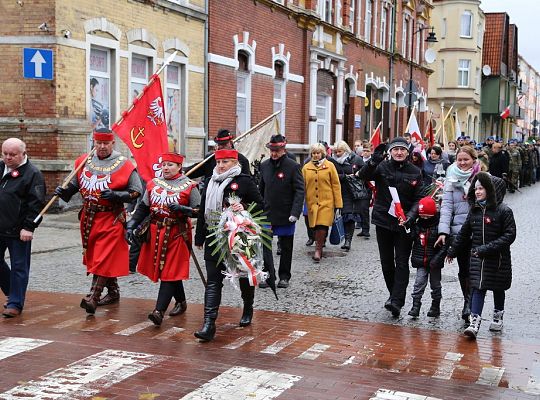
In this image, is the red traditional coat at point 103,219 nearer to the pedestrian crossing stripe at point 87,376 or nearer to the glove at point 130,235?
the glove at point 130,235

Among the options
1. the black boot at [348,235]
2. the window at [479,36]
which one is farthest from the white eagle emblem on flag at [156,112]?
the window at [479,36]

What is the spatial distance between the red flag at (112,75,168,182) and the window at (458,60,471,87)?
50.6 m

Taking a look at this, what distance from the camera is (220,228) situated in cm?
740

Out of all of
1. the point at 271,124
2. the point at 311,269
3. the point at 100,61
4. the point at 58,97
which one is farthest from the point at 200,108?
the point at 311,269

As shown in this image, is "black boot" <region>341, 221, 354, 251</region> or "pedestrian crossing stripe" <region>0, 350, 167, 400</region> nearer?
"pedestrian crossing stripe" <region>0, 350, 167, 400</region>

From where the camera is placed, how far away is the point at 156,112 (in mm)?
9555

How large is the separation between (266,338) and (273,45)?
1892 centimetres

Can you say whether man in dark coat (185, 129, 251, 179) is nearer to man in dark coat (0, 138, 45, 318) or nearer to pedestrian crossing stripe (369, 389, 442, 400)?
man in dark coat (0, 138, 45, 318)

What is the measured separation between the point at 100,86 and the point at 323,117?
14.3 metres

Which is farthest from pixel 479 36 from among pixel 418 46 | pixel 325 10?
pixel 325 10

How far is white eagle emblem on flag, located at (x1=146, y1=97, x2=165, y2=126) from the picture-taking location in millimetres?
9484

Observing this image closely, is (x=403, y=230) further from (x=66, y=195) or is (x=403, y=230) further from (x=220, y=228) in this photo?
(x=66, y=195)

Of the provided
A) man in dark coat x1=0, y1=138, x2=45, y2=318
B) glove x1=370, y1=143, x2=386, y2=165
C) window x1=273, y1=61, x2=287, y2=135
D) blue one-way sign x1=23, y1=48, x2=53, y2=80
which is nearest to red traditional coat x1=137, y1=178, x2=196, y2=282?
man in dark coat x1=0, y1=138, x2=45, y2=318

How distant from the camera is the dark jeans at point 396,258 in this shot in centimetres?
831
